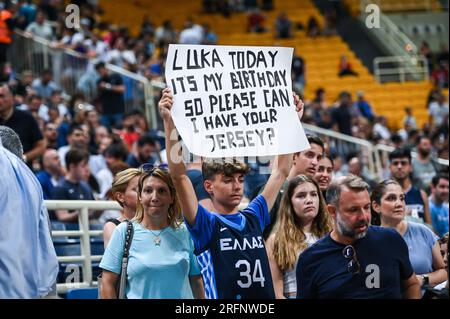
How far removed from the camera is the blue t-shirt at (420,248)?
27.5 ft

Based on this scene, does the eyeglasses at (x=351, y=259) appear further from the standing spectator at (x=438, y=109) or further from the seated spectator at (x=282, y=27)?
the seated spectator at (x=282, y=27)

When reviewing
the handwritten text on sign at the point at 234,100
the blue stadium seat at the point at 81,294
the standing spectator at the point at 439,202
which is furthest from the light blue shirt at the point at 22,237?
the standing spectator at the point at 439,202

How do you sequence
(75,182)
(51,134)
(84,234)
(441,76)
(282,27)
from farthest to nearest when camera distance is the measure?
1. (282,27)
2. (441,76)
3. (51,134)
4. (75,182)
5. (84,234)

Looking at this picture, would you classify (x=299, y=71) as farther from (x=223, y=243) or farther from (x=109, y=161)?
(x=223, y=243)

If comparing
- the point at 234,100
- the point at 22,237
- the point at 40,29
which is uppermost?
→ the point at 40,29

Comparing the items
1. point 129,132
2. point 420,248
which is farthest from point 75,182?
point 129,132

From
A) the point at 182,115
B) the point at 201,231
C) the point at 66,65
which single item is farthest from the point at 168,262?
the point at 66,65

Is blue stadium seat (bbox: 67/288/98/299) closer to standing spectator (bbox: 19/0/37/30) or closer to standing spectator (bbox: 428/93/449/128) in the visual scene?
standing spectator (bbox: 19/0/37/30)

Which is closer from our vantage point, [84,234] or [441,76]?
[84,234]

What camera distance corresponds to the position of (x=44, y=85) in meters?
18.8

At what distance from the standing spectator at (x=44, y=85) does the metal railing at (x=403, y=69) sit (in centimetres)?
1215

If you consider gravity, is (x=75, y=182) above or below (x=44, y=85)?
below

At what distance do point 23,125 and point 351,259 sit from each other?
499 centimetres

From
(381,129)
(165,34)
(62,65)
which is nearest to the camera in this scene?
(62,65)
